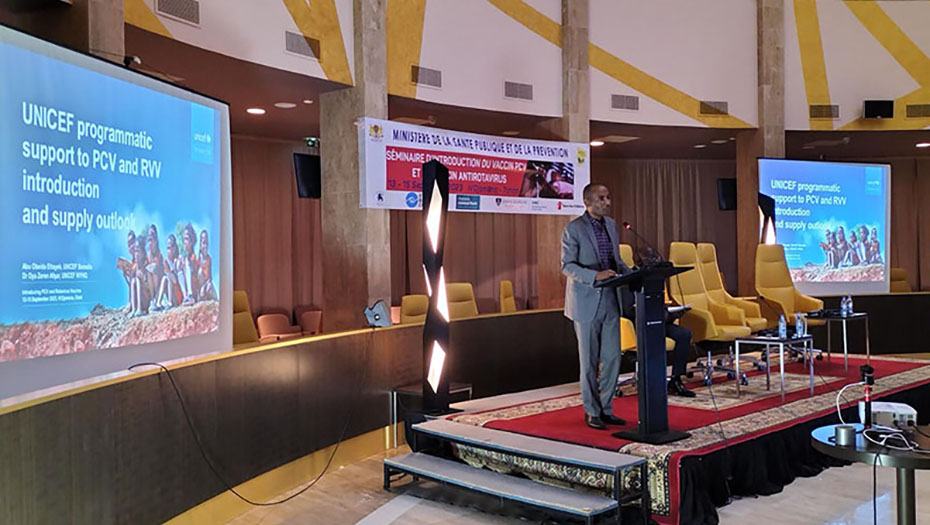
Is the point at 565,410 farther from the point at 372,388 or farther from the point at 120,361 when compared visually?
the point at 120,361

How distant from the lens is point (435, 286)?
5.21 meters

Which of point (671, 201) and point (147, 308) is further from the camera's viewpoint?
point (671, 201)

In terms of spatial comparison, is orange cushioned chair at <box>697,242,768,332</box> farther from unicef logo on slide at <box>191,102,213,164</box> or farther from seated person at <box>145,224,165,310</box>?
seated person at <box>145,224,165,310</box>

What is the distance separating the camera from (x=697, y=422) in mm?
4754

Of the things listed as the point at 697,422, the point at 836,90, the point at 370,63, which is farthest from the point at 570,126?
the point at 697,422

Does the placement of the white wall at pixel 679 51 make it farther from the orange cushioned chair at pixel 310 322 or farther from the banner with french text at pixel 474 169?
the orange cushioned chair at pixel 310 322

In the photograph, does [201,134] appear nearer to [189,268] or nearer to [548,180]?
[189,268]

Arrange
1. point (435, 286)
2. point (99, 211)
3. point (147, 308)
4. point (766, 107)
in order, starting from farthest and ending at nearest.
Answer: point (766, 107)
point (435, 286)
point (147, 308)
point (99, 211)

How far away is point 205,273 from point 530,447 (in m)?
1.99

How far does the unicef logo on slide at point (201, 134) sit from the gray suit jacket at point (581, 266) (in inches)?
81.1

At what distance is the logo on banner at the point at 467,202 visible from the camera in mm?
7237

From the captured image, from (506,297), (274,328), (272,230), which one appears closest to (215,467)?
(274,328)

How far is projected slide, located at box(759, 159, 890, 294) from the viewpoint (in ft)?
31.2

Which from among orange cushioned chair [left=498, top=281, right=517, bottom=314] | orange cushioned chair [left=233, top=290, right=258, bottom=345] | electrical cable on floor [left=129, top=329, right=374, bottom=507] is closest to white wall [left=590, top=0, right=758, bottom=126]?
orange cushioned chair [left=498, top=281, right=517, bottom=314]
